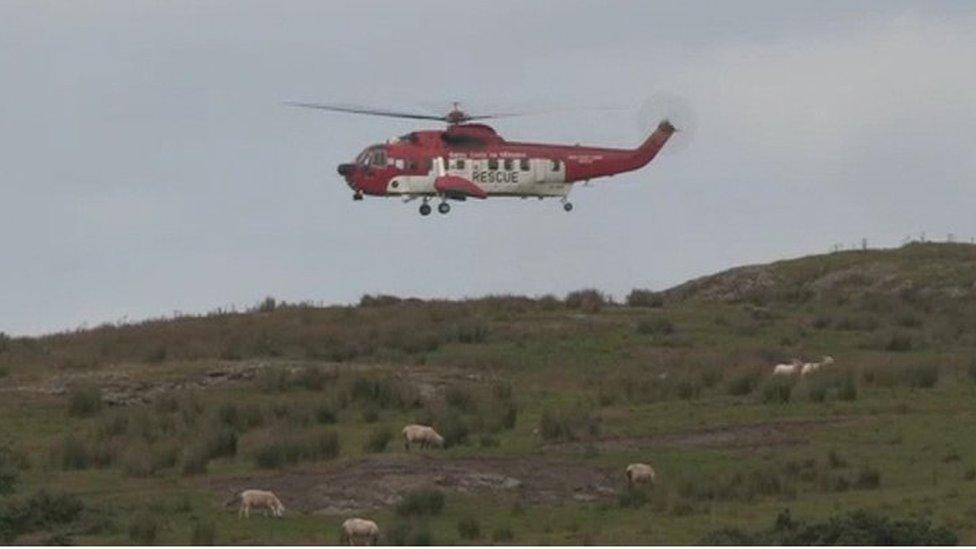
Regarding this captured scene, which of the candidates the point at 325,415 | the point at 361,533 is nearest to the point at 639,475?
the point at 361,533

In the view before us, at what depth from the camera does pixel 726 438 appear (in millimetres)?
49969

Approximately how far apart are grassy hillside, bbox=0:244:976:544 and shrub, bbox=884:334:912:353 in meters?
0.10

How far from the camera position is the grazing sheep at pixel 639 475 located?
1783 inches

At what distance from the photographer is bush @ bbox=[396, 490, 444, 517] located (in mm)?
43188

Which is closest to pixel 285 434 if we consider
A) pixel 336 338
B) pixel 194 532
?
pixel 194 532

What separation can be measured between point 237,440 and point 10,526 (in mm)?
8820

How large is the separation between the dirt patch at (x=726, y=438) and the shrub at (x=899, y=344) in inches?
568

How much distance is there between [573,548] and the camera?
3856 cm

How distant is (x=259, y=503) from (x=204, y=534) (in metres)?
2.39

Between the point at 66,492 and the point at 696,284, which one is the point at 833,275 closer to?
the point at 696,284

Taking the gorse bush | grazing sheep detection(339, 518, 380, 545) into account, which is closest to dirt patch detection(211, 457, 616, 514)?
grazing sheep detection(339, 518, 380, 545)

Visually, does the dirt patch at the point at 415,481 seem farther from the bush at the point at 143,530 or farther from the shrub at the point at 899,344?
the shrub at the point at 899,344

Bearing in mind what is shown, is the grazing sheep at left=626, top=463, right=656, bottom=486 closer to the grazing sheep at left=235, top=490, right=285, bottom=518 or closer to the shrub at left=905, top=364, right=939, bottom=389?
the grazing sheep at left=235, top=490, right=285, bottom=518

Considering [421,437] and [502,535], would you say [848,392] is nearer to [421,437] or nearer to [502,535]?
[421,437]
